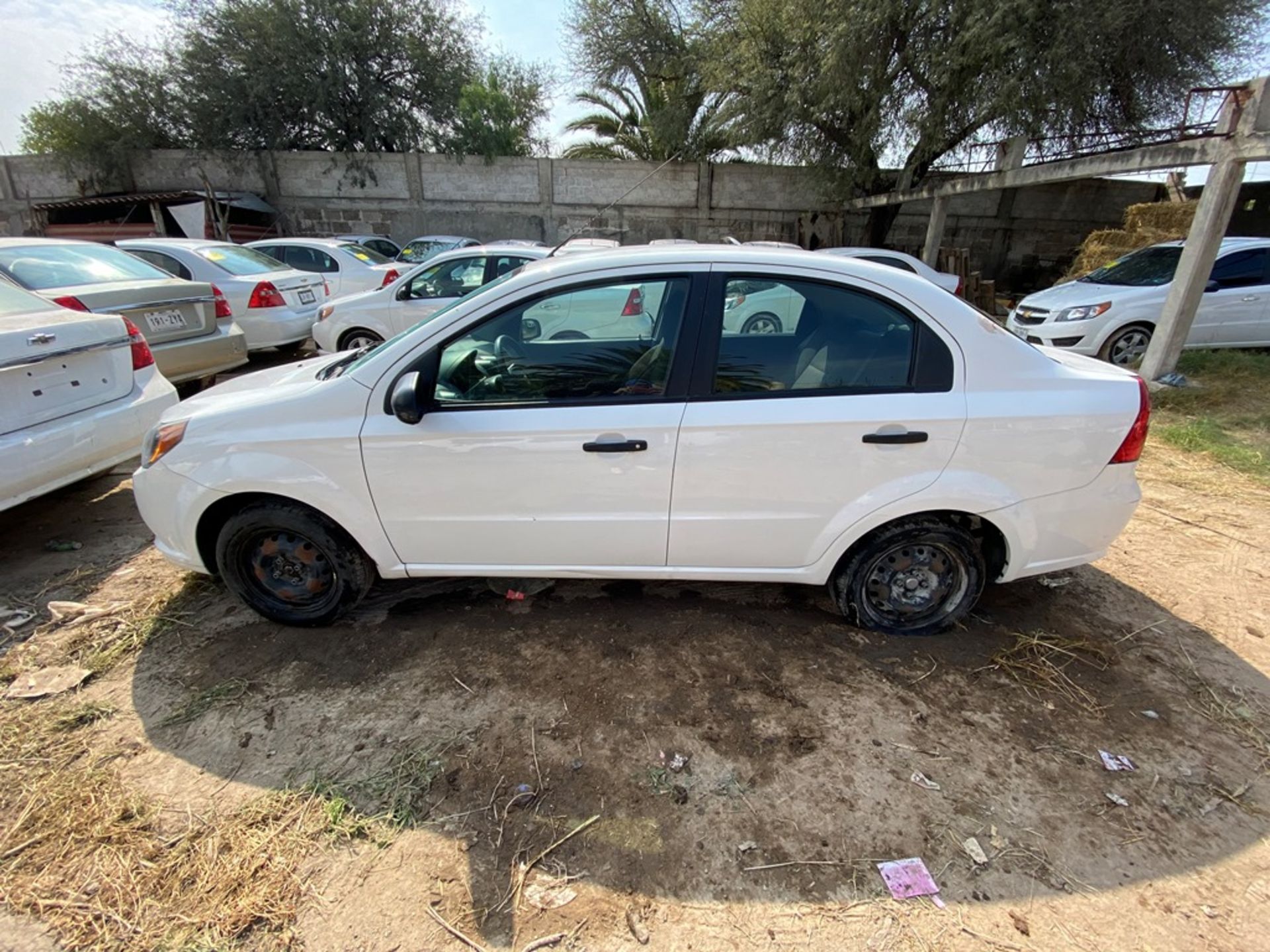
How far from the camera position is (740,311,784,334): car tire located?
7.75ft

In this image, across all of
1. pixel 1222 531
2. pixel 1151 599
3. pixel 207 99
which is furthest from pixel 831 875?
pixel 207 99

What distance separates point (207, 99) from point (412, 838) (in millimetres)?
21207

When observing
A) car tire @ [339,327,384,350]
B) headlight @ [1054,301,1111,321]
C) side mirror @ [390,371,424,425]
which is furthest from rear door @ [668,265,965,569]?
headlight @ [1054,301,1111,321]

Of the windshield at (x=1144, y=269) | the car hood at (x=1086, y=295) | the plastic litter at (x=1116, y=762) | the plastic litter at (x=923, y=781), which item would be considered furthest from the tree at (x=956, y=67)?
the plastic litter at (x=923, y=781)

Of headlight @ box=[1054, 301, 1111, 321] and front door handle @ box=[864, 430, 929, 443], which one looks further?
headlight @ box=[1054, 301, 1111, 321]

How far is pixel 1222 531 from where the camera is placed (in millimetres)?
3666

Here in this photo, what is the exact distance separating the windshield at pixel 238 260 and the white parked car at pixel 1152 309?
29.8 feet

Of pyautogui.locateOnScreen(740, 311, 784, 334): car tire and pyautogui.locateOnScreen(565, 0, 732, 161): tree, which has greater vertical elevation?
pyautogui.locateOnScreen(565, 0, 732, 161): tree

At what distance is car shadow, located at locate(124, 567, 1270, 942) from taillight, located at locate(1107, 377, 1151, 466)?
2.95 ft

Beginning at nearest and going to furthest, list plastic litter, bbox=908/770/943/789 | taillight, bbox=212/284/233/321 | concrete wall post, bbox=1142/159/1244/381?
plastic litter, bbox=908/770/943/789
taillight, bbox=212/284/233/321
concrete wall post, bbox=1142/159/1244/381

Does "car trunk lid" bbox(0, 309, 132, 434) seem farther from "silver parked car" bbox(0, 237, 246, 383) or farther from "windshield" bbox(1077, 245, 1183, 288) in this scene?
"windshield" bbox(1077, 245, 1183, 288)

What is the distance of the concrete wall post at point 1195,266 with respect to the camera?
5.75 metres

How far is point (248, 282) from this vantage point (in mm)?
6574

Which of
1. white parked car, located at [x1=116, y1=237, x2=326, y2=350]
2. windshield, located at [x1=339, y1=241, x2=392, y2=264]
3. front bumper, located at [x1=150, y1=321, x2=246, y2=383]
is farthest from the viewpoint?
windshield, located at [x1=339, y1=241, x2=392, y2=264]
